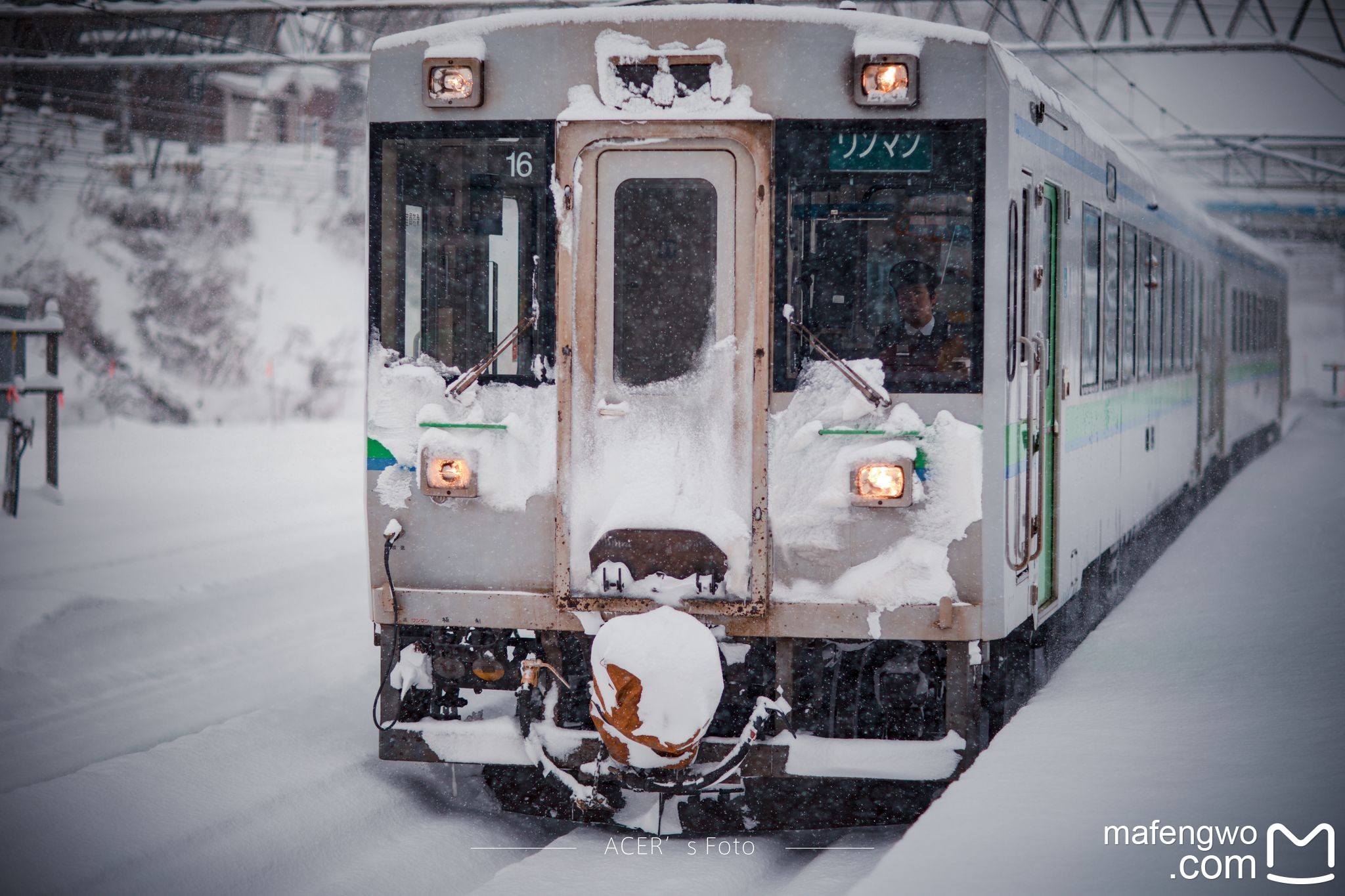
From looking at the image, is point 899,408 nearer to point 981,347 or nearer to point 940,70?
point 981,347

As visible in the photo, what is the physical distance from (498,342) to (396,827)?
1873 mm

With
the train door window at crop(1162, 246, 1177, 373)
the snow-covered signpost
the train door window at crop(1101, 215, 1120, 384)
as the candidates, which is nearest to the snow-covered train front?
the train door window at crop(1101, 215, 1120, 384)

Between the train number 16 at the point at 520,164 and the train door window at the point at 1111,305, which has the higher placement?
the train number 16 at the point at 520,164

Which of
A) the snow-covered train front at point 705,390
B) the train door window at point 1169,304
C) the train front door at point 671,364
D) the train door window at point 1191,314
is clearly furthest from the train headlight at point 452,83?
the train door window at point 1191,314

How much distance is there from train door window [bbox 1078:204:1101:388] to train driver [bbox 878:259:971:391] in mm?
2007

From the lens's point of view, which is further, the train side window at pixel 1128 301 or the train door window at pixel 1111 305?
the train side window at pixel 1128 301

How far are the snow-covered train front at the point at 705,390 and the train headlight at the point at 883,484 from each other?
0.04 feet

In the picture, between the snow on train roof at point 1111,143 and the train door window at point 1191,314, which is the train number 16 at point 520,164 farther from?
the train door window at point 1191,314

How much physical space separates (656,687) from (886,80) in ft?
7.42

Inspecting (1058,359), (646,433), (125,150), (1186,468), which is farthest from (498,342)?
(125,150)

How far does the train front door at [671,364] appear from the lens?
5211 mm

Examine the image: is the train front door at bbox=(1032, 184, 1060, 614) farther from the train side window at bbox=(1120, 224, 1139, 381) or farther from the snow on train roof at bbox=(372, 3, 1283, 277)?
the train side window at bbox=(1120, 224, 1139, 381)

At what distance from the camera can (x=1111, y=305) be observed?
8031 mm

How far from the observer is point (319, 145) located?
42031 mm
